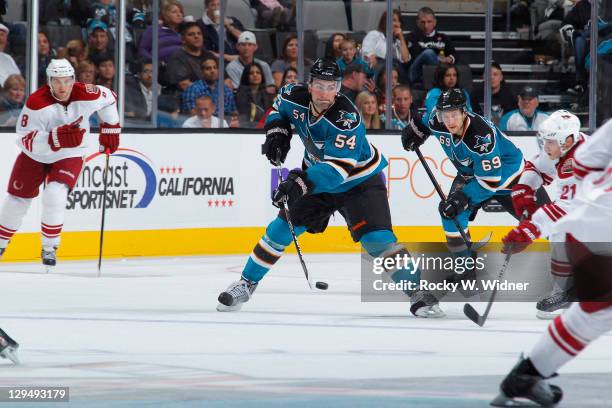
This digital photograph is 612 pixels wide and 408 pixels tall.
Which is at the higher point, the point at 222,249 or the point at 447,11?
the point at 447,11

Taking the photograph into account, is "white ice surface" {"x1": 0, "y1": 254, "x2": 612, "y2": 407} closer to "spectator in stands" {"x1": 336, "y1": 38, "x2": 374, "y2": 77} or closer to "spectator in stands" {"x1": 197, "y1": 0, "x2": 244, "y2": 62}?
"spectator in stands" {"x1": 197, "y1": 0, "x2": 244, "y2": 62}

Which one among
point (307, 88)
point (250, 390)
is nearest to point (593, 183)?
point (250, 390)

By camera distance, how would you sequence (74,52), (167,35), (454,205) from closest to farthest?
1. (454,205)
2. (74,52)
3. (167,35)

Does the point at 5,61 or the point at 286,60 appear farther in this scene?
the point at 286,60

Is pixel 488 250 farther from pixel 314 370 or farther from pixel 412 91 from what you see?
pixel 314 370

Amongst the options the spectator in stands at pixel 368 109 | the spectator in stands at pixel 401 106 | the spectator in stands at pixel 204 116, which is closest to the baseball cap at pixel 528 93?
the spectator in stands at pixel 401 106

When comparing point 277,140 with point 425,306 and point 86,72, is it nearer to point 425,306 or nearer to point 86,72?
point 425,306

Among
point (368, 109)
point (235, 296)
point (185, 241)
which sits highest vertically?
point (368, 109)

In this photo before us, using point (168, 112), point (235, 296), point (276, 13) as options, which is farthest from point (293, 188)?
point (276, 13)

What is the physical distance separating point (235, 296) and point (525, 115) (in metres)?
4.96

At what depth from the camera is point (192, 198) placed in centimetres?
957

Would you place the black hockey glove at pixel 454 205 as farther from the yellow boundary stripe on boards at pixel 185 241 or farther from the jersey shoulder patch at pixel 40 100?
the yellow boundary stripe on boards at pixel 185 241

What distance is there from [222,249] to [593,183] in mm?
5940

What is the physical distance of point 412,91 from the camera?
10648mm
